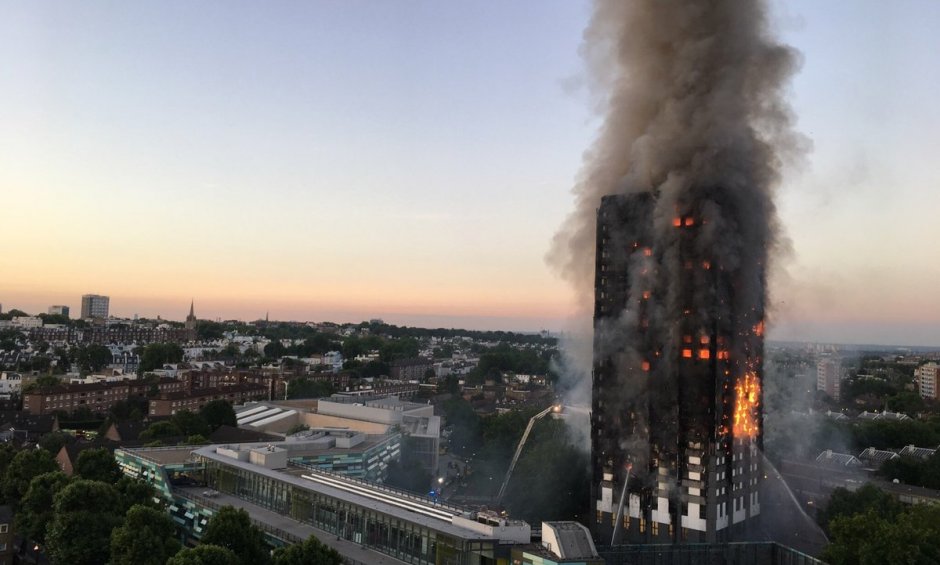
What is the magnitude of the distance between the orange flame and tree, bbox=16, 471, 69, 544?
43.2m

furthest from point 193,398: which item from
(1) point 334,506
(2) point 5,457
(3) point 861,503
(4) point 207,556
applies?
(3) point 861,503

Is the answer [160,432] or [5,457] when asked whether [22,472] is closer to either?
[5,457]

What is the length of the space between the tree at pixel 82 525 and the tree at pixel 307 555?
44.7 feet

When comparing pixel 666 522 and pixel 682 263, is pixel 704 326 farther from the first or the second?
pixel 666 522

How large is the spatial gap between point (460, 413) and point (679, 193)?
184ft

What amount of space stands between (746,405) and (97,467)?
45.2m

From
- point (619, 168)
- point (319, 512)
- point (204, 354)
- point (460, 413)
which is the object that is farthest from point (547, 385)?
point (319, 512)

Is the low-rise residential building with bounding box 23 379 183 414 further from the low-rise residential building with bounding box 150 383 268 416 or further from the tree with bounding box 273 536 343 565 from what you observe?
the tree with bounding box 273 536 343 565

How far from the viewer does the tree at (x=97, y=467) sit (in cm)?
4856

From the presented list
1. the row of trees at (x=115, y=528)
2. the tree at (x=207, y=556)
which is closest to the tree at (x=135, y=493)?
the row of trees at (x=115, y=528)

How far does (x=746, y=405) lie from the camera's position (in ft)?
165

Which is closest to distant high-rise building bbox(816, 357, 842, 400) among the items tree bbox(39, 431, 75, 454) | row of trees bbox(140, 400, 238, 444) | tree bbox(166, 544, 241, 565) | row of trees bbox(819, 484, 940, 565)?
row of trees bbox(819, 484, 940, 565)

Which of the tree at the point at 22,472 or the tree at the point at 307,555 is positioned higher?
the tree at the point at 307,555

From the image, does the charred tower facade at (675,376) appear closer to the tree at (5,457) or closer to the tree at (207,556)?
the tree at (207,556)
